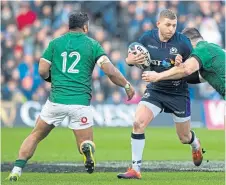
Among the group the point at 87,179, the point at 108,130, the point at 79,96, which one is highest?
the point at 79,96

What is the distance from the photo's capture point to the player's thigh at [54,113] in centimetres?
1140

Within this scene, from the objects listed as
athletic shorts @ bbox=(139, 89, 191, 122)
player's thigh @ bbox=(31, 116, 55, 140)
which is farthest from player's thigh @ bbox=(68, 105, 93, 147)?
athletic shorts @ bbox=(139, 89, 191, 122)

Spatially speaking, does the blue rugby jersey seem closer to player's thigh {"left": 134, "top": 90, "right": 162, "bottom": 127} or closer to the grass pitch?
player's thigh {"left": 134, "top": 90, "right": 162, "bottom": 127}

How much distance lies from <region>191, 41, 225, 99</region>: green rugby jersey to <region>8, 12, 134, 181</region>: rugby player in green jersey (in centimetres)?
122

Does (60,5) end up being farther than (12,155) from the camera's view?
Yes

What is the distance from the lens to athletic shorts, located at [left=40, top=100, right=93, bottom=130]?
11.3 metres

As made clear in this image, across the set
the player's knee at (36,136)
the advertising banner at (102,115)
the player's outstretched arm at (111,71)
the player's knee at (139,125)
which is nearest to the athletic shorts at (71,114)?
the player's knee at (36,136)

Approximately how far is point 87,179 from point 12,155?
16.6 feet

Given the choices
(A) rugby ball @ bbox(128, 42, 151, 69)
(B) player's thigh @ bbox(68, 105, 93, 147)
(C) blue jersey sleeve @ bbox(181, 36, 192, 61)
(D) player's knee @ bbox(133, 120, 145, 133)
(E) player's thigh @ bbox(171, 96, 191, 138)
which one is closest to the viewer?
(B) player's thigh @ bbox(68, 105, 93, 147)

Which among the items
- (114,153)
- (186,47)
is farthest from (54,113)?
(114,153)

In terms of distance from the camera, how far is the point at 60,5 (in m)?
27.8

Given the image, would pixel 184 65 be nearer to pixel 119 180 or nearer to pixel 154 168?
pixel 119 180

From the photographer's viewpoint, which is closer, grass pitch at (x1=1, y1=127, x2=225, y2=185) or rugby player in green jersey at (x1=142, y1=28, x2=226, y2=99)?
rugby player in green jersey at (x1=142, y1=28, x2=226, y2=99)

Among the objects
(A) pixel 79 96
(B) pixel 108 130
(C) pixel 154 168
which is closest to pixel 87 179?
(A) pixel 79 96
